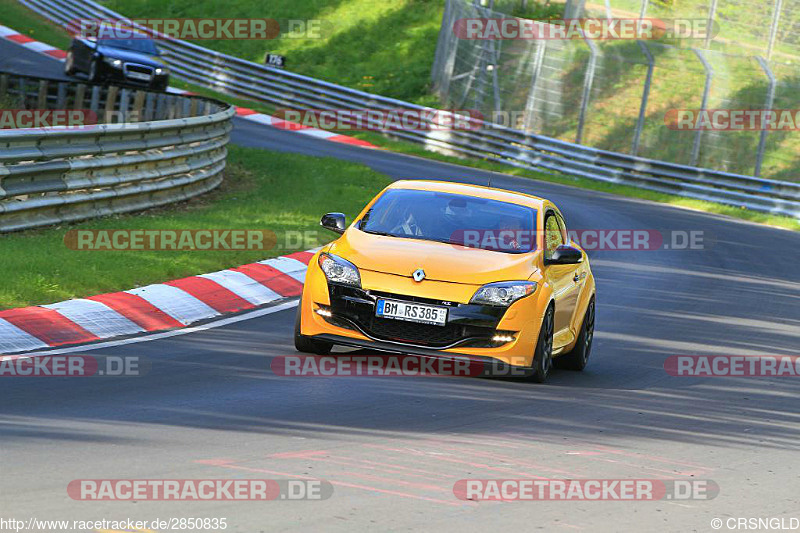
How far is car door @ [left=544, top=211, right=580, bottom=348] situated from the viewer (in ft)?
35.6

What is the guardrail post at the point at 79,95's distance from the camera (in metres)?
26.1

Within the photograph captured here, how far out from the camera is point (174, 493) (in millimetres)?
6309

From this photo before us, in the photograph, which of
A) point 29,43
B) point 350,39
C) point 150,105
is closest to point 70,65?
point 29,43

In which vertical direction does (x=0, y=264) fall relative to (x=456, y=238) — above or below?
below

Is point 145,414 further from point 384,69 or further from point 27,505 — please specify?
point 384,69

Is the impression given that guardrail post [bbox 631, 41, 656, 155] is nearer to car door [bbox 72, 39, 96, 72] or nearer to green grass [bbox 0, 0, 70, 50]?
car door [bbox 72, 39, 96, 72]

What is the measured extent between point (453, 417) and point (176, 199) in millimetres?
10413

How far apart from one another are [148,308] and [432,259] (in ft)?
9.07

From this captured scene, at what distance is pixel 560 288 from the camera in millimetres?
10953

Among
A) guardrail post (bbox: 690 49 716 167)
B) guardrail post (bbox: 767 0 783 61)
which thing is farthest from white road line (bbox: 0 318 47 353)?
guardrail post (bbox: 767 0 783 61)

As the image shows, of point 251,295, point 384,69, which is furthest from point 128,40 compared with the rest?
point 251,295

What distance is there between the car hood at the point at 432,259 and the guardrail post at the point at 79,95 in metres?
16.5

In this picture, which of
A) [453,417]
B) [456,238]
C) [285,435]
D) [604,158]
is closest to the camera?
[285,435]

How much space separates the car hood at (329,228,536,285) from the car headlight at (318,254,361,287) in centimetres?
6
